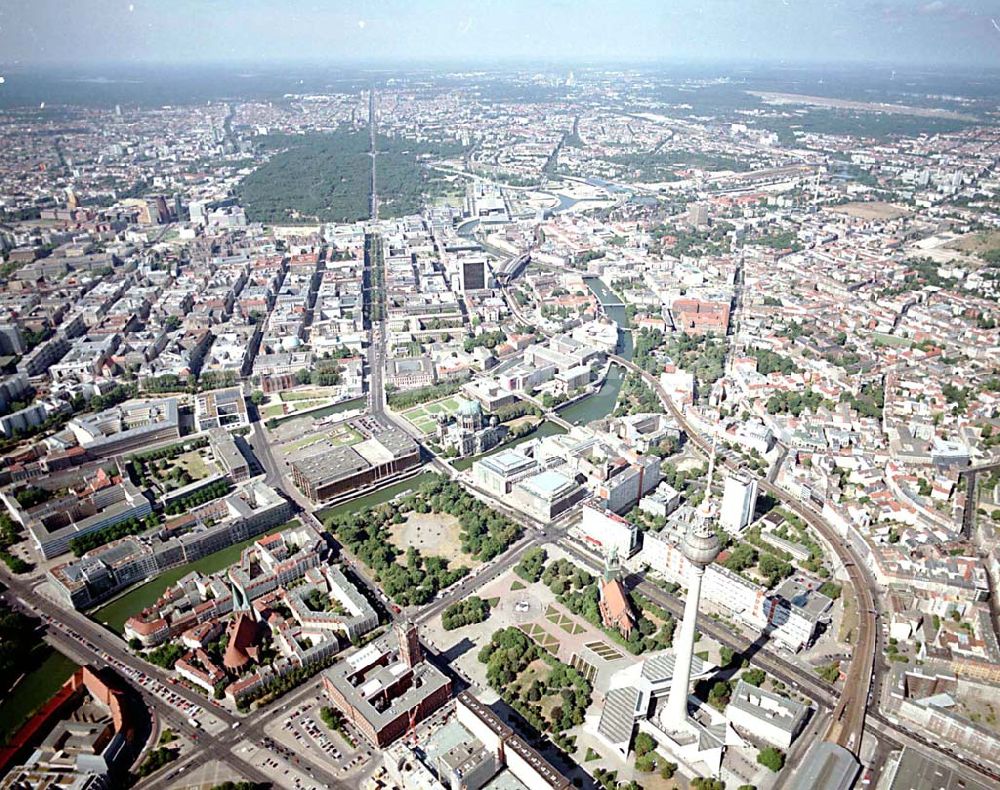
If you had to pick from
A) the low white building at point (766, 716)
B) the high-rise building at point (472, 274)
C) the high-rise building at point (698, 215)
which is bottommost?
the low white building at point (766, 716)

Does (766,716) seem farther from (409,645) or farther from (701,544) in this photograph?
(409,645)

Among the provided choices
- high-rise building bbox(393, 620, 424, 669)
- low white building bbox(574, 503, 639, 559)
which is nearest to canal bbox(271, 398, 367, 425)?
low white building bbox(574, 503, 639, 559)

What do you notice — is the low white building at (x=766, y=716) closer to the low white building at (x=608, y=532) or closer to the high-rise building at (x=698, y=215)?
the low white building at (x=608, y=532)

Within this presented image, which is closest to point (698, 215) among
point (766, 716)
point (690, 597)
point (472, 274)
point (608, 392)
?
point (472, 274)

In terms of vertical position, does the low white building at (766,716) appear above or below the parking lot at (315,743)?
above

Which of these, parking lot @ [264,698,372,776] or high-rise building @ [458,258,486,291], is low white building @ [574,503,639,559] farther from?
high-rise building @ [458,258,486,291]

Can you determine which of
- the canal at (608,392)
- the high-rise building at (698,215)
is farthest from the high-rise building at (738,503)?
the high-rise building at (698,215)

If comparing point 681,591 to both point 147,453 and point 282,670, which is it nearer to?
point 282,670
